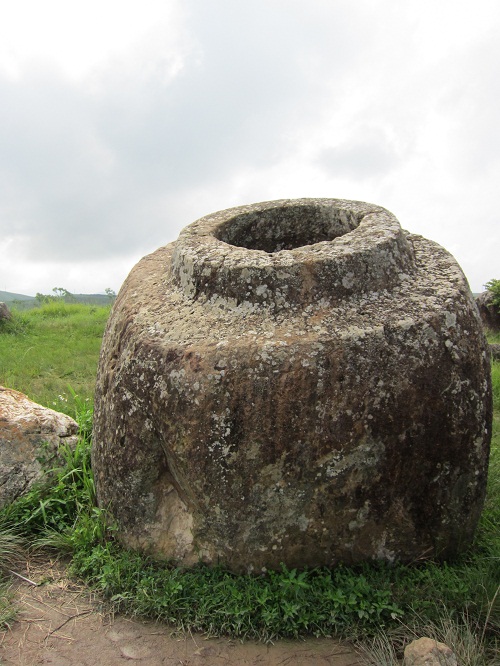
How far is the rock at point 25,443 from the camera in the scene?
4.65 metres

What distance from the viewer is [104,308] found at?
12.9m

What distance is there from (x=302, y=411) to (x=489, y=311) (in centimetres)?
887

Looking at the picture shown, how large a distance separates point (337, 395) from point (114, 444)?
4.77 ft

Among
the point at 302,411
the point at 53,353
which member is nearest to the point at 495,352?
the point at 53,353

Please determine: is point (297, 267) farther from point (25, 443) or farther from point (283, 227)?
point (25, 443)

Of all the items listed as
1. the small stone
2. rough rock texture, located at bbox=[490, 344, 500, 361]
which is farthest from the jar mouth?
rough rock texture, located at bbox=[490, 344, 500, 361]

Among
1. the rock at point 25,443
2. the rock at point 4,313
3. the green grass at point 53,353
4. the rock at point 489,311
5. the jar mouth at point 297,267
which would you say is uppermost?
the rock at point 489,311

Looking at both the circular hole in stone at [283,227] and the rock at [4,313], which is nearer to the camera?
the circular hole in stone at [283,227]

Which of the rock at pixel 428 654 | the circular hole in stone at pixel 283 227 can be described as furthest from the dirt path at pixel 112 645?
the circular hole in stone at pixel 283 227

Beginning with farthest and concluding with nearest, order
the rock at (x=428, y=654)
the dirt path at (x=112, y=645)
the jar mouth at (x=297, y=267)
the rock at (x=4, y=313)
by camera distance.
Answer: the rock at (x=4, y=313)
the jar mouth at (x=297, y=267)
the dirt path at (x=112, y=645)
the rock at (x=428, y=654)

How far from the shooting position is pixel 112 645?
3547mm

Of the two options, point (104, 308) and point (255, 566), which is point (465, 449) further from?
point (104, 308)

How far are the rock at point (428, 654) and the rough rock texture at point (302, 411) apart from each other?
2.05ft

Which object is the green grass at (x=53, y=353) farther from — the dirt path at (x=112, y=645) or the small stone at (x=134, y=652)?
the small stone at (x=134, y=652)
